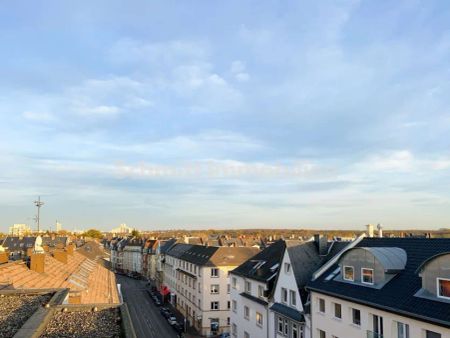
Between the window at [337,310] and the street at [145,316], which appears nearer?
the window at [337,310]

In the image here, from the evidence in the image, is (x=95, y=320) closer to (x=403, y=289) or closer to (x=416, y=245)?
(x=403, y=289)

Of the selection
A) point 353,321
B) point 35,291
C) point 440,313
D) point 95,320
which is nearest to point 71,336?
point 95,320

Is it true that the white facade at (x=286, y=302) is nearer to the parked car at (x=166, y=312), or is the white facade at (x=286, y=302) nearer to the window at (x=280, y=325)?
the window at (x=280, y=325)

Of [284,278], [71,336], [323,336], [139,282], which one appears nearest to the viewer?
[71,336]

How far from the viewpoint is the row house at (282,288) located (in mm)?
31781

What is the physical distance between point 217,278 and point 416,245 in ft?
123

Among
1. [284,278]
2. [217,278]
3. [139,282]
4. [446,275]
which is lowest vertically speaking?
[139,282]

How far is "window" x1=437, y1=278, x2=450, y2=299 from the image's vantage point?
65.6ft

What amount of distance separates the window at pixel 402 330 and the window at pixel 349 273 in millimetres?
4830

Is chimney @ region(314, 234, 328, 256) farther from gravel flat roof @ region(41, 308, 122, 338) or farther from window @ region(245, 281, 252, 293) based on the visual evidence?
gravel flat roof @ region(41, 308, 122, 338)

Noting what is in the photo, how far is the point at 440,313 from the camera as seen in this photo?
762 inches

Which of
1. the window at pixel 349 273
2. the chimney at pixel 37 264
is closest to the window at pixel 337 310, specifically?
the window at pixel 349 273

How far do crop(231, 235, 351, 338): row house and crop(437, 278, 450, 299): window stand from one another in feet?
37.9

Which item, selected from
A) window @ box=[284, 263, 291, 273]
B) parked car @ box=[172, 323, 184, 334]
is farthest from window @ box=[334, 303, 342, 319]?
parked car @ box=[172, 323, 184, 334]
